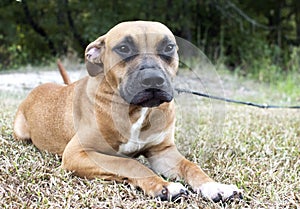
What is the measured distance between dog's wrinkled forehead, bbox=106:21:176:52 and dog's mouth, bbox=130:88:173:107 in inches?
10.4

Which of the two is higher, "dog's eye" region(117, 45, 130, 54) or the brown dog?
"dog's eye" region(117, 45, 130, 54)

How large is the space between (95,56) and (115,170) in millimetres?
697

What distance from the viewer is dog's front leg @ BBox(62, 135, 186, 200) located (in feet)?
8.29

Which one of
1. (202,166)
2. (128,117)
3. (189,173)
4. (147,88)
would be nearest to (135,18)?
(202,166)

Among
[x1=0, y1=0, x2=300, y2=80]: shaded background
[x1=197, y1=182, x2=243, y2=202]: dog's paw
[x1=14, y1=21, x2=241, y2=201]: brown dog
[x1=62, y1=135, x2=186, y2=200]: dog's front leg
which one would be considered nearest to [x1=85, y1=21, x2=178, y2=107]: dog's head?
[x1=14, y1=21, x2=241, y2=201]: brown dog

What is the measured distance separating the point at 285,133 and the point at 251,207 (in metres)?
1.79

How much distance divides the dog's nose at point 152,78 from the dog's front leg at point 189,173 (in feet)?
1.83

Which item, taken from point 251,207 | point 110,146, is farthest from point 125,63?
point 251,207

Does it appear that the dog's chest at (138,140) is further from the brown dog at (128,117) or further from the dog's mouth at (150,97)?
the dog's mouth at (150,97)

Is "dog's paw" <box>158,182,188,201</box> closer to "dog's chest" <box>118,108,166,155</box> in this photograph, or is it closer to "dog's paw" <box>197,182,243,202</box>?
"dog's paw" <box>197,182,243,202</box>

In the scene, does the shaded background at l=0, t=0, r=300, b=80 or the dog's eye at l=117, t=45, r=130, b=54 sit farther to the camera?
the shaded background at l=0, t=0, r=300, b=80

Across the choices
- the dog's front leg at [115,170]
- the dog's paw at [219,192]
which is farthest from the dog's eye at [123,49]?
the dog's paw at [219,192]

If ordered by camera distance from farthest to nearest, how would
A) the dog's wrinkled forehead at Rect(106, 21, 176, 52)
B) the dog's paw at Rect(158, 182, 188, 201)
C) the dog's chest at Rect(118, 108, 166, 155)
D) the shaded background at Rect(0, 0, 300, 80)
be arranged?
the shaded background at Rect(0, 0, 300, 80) < the dog's chest at Rect(118, 108, 166, 155) < the dog's wrinkled forehead at Rect(106, 21, 176, 52) < the dog's paw at Rect(158, 182, 188, 201)

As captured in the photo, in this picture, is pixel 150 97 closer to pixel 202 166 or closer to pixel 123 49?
pixel 123 49
